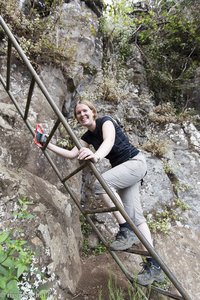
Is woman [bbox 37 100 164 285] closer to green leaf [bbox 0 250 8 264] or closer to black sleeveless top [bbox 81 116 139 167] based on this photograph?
black sleeveless top [bbox 81 116 139 167]

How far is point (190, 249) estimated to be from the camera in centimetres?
398

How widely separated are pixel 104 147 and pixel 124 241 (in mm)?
926

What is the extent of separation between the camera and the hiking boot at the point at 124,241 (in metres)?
2.54

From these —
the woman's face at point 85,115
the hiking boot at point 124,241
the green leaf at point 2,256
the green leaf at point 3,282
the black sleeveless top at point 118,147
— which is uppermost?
the woman's face at point 85,115

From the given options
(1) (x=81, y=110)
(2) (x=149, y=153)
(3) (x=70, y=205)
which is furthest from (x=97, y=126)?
(2) (x=149, y=153)

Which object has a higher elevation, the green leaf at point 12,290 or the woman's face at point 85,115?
the woman's face at point 85,115

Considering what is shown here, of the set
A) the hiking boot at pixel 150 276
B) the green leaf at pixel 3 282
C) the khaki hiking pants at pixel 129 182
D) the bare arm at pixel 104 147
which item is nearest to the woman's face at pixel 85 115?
the bare arm at pixel 104 147

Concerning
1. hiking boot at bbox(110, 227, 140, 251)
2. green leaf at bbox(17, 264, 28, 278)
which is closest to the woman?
hiking boot at bbox(110, 227, 140, 251)

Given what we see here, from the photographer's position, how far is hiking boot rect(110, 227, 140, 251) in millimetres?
2545

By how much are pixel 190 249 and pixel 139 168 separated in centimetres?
198

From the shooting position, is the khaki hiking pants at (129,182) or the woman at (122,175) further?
the khaki hiking pants at (129,182)

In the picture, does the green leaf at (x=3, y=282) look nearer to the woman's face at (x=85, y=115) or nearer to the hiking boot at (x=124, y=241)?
the hiking boot at (x=124, y=241)

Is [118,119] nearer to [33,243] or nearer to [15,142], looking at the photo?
[15,142]

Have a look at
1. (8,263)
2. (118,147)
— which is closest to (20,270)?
(8,263)
